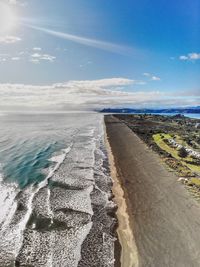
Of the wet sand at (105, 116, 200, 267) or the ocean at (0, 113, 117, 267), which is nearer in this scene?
the ocean at (0, 113, 117, 267)

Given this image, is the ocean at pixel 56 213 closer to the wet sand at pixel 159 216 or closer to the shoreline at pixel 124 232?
the shoreline at pixel 124 232

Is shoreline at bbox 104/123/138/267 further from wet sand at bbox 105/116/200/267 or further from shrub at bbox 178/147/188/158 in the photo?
shrub at bbox 178/147/188/158

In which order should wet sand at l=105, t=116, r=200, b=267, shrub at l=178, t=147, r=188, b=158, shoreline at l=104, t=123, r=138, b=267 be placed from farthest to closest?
shrub at l=178, t=147, r=188, b=158 → wet sand at l=105, t=116, r=200, b=267 → shoreline at l=104, t=123, r=138, b=267

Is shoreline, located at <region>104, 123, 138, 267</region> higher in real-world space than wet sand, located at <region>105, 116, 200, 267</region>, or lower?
lower

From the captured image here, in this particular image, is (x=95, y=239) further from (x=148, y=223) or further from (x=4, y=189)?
(x=4, y=189)

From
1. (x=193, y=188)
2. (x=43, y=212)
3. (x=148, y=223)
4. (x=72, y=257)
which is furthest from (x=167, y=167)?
(x=72, y=257)

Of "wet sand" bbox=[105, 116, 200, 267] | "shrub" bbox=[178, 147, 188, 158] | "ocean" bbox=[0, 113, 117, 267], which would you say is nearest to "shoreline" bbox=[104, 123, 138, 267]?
"wet sand" bbox=[105, 116, 200, 267]

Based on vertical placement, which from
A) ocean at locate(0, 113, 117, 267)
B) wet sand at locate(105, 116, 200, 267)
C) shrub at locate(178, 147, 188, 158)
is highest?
shrub at locate(178, 147, 188, 158)

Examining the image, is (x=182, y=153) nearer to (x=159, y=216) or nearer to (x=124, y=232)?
(x=159, y=216)
